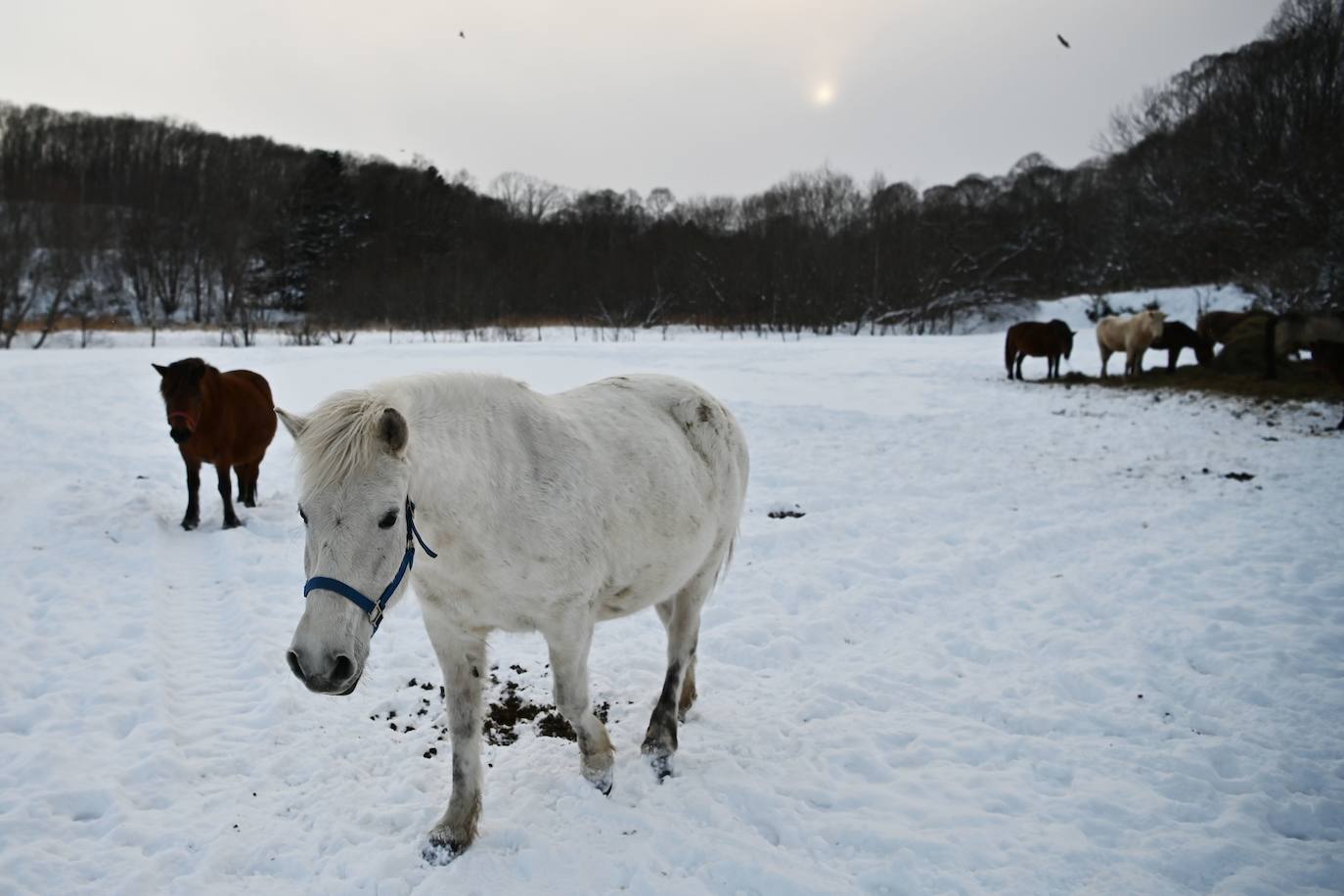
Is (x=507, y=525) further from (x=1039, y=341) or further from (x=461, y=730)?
(x=1039, y=341)

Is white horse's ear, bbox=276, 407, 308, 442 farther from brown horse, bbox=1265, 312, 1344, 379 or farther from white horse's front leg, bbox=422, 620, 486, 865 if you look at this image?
brown horse, bbox=1265, 312, 1344, 379

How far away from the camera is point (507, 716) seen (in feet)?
12.3

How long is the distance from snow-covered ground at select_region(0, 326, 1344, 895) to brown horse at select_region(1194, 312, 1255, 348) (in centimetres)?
1070

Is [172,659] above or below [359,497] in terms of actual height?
below

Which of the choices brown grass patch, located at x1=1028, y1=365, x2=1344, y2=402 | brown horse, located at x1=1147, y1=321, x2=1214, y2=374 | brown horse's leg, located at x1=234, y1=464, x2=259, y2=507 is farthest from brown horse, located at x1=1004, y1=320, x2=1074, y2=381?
brown horse's leg, located at x1=234, y1=464, x2=259, y2=507

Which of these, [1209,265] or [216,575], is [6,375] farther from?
[1209,265]

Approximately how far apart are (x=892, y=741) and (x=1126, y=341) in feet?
56.7

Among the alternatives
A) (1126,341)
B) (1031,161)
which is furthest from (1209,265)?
(1031,161)

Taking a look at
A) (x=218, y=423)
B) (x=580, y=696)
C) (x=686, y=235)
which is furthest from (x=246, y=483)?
(x=686, y=235)

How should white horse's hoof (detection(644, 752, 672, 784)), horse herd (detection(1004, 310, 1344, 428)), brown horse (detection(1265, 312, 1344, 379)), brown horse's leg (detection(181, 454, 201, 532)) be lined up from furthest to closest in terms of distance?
horse herd (detection(1004, 310, 1344, 428))
brown horse (detection(1265, 312, 1344, 379))
brown horse's leg (detection(181, 454, 201, 532))
white horse's hoof (detection(644, 752, 672, 784))

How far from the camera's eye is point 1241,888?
2547 millimetres

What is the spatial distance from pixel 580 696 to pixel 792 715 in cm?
149

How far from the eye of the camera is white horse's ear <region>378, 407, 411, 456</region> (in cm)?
203

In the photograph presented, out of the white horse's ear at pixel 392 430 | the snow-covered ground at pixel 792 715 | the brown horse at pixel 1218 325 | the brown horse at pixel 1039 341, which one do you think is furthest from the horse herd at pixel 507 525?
the brown horse at pixel 1218 325
